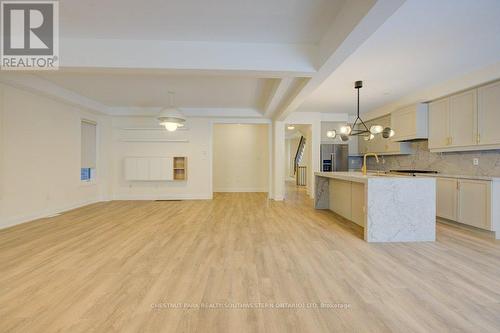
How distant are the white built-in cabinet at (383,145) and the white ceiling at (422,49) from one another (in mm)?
1277

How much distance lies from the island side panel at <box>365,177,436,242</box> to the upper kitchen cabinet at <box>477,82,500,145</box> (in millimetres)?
1535

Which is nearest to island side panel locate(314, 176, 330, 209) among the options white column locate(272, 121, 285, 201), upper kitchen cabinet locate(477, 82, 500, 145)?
white column locate(272, 121, 285, 201)

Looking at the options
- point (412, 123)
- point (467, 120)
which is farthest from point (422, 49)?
point (412, 123)

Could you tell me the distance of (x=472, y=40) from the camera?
2.86m

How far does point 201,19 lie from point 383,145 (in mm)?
5768

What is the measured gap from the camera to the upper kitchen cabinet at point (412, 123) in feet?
16.1

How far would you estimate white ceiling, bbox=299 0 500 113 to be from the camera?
2.30 metres

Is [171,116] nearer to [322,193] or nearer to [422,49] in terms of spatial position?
[322,193]

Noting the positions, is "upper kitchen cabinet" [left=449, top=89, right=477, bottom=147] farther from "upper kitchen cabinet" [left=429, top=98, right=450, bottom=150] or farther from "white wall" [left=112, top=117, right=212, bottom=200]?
"white wall" [left=112, top=117, right=212, bottom=200]

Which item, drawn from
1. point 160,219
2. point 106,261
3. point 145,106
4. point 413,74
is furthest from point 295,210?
point 145,106

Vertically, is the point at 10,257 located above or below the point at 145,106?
below

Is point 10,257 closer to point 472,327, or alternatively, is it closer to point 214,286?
point 214,286

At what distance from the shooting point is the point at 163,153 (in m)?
6.95

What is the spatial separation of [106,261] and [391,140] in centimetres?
660
